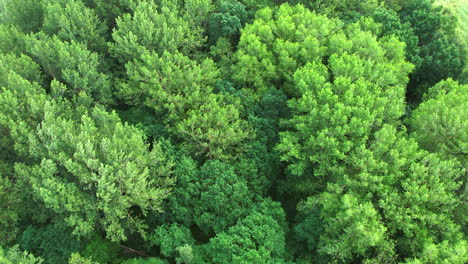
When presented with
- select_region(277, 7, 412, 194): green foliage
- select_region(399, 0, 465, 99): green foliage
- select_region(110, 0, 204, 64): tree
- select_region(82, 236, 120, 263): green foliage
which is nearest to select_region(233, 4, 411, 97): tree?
select_region(277, 7, 412, 194): green foliage

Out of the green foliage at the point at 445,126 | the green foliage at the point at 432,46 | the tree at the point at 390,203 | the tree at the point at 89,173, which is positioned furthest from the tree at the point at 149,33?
the green foliage at the point at 432,46

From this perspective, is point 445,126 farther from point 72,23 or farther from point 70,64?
point 72,23

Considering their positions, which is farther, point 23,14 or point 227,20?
point 227,20

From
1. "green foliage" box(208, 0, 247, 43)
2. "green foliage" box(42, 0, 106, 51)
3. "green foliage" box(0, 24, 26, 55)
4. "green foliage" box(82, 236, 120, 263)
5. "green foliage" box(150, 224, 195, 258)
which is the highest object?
"green foliage" box(208, 0, 247, 43)

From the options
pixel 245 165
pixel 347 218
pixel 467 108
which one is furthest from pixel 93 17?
pixel 467 108

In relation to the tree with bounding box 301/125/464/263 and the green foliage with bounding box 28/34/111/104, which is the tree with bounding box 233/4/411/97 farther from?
the green foliage with bounding box 28/34/111/104

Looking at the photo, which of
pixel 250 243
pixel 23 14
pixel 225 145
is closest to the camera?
pixel 250 243

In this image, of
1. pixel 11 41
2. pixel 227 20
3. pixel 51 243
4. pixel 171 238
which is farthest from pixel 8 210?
pixel 227 20

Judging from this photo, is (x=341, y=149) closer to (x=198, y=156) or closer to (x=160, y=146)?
→ (x=198, y=156)

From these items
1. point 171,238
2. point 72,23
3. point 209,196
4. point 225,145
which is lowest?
point 171,238
